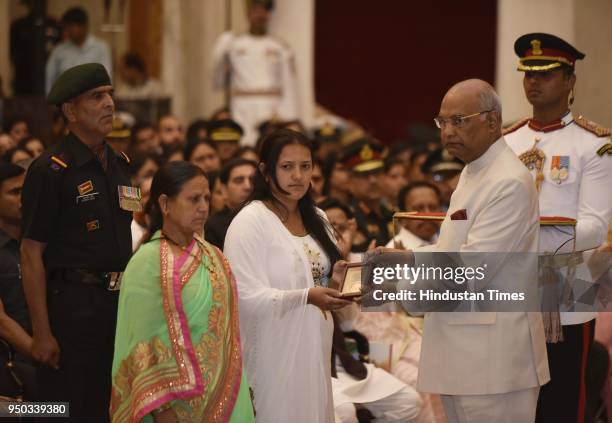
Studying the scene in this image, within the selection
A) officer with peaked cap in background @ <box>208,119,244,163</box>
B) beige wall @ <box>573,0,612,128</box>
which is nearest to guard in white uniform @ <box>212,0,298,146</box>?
officer with peaked cap in background @ <box>208,119,244,163</box>

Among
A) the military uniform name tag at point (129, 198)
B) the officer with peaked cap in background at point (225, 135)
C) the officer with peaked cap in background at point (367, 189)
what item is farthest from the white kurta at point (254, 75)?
the military uniform name tag at point (129, 198)

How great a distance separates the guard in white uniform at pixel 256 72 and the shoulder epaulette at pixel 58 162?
7392 millimetres

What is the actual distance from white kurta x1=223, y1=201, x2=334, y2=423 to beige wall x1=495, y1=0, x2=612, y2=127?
21.7 feet

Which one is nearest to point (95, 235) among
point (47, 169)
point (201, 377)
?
point (47, 169)

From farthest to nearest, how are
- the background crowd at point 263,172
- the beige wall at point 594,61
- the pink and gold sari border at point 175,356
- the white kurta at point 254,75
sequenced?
the white kurta at point 254,75 → the beige wall at point 594,61 → the background crowd at point 263,172 → the pink and gold sari border at point 175,356

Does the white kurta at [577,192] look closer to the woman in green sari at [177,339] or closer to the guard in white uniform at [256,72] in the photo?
the woman in green sari at [177,339]

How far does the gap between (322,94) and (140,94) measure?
2103mm

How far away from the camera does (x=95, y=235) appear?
5.22 metres

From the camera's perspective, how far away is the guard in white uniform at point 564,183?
5.25 metres

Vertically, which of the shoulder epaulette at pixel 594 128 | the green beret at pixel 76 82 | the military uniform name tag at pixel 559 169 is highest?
the green beret at pixel 76 82

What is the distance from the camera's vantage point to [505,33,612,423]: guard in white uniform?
5.25 meters

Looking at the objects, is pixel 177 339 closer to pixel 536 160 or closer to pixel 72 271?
pixel 72 271

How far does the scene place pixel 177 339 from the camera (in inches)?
184

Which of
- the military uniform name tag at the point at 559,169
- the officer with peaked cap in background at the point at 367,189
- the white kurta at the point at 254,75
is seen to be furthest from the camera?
the white kurta at the point at 254,75
